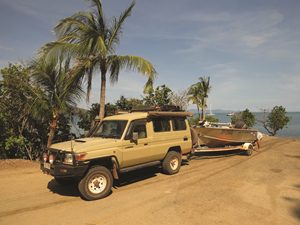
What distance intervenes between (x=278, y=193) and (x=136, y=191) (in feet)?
12.9

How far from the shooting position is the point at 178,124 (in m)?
10.0

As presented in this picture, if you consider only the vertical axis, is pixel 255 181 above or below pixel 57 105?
below

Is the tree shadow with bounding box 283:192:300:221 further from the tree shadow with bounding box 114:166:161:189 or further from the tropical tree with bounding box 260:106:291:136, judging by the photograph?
the tropical tree with bounding box 260:106:291:136

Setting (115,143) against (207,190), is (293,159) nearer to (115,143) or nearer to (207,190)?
(207,190)

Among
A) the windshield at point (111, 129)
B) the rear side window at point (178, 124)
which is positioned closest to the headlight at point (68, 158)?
the windshield at point (111, 129)

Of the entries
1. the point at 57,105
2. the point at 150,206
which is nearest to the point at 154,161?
the point at 150,206

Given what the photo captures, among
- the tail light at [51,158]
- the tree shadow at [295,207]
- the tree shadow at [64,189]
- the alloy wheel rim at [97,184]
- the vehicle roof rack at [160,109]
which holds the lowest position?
the tree shadow at [295,207]

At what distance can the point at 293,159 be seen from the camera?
496 inches

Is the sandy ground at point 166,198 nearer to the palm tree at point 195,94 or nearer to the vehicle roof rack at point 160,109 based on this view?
the vehicle roof rack at point 160,109

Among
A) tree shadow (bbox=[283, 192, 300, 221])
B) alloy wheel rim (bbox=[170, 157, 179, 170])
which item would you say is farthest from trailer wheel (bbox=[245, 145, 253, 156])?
tree shadow (bbox=[283, 192, 300, 221])

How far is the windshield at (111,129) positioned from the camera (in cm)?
810

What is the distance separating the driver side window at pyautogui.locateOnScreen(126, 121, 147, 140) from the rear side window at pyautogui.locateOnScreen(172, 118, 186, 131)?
5.29ft

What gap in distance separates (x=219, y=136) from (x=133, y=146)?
263 inches

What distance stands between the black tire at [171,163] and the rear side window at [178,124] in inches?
37.0
